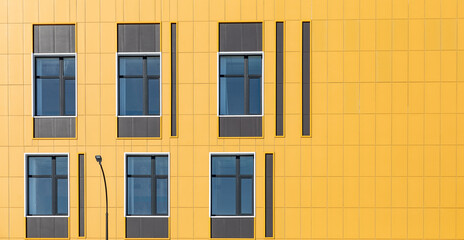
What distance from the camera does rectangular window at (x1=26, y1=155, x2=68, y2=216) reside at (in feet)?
53.9

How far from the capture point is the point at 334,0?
16.2 meters

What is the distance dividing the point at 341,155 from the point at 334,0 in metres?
6.90

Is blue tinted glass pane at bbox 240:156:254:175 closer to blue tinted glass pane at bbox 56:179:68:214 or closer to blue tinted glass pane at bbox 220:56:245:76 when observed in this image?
blue tinted glass pane at bbox 220:56:245:76

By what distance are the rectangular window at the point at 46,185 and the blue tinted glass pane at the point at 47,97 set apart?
2.05m

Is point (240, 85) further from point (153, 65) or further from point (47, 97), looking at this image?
point (47, 97)

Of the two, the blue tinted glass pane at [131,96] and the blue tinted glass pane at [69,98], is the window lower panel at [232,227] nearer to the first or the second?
the blue tinted glass pane at [131,96]

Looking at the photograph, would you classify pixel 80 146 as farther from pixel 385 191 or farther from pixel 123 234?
pixel 385 191

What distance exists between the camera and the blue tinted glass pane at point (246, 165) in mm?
16281

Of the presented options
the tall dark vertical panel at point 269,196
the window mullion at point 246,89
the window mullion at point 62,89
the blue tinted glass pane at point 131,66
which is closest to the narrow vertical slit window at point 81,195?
the window mullion at point 62,89

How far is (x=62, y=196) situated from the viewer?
53.9 ft

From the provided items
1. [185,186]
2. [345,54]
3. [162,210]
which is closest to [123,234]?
[162,210]

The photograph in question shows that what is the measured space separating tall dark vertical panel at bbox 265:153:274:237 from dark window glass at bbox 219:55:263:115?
225 centimetres

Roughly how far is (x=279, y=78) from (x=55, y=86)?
33.7 feet

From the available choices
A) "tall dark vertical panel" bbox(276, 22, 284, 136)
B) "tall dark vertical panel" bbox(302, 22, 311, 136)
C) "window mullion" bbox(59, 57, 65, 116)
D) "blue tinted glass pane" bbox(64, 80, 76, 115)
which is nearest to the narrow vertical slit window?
"blue tinted glass pane" bbox(64, 80, 76, 115)
